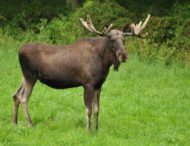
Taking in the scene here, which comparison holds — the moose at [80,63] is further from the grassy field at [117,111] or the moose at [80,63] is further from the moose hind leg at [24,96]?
the grassy field at [117,111]

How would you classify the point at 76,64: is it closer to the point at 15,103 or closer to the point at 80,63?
the point at 80,63

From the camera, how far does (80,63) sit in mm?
8453

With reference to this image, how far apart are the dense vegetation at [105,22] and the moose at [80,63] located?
635 centimetres

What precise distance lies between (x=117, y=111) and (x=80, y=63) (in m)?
2.11

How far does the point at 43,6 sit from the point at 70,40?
16.2 ft

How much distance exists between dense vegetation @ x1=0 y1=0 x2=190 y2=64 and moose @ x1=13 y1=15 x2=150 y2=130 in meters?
6.35

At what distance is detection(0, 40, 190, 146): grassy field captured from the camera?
802 cm

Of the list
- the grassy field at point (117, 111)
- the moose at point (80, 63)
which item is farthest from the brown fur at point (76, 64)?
the grassy field at point (117, 111)

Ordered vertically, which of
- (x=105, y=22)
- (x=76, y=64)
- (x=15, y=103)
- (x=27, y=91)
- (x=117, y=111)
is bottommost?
(x=105, y=22)

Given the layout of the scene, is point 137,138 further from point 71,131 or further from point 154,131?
point 71,131

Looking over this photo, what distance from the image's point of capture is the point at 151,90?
11852 mm

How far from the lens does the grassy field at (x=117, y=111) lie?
802cm

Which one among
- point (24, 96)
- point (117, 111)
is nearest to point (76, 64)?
point (24, 96)

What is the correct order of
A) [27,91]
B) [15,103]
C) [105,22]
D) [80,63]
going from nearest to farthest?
[80,63]
[27,91]
[15,103]
[105,22]
